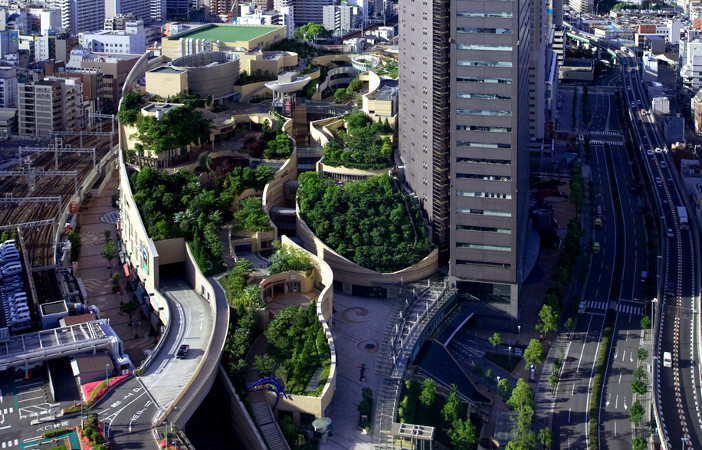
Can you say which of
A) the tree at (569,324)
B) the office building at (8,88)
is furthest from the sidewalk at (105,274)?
the office building at (8,88)

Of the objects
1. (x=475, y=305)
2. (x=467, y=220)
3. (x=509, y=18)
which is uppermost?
(x=509, y=18)

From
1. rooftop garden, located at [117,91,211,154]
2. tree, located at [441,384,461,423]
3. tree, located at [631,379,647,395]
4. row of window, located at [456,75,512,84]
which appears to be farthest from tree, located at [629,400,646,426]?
rooftop garden, located at [117,91,211,154]

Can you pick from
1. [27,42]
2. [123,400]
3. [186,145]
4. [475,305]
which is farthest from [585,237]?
[27,42]

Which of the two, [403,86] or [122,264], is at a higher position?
[403,86]

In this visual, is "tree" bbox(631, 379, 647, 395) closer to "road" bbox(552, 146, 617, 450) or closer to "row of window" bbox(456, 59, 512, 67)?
"road" bbox(552, 146, 617, 450)

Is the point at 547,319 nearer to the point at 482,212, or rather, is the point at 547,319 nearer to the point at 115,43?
the point at 482,212

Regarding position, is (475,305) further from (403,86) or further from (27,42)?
(27,42)
